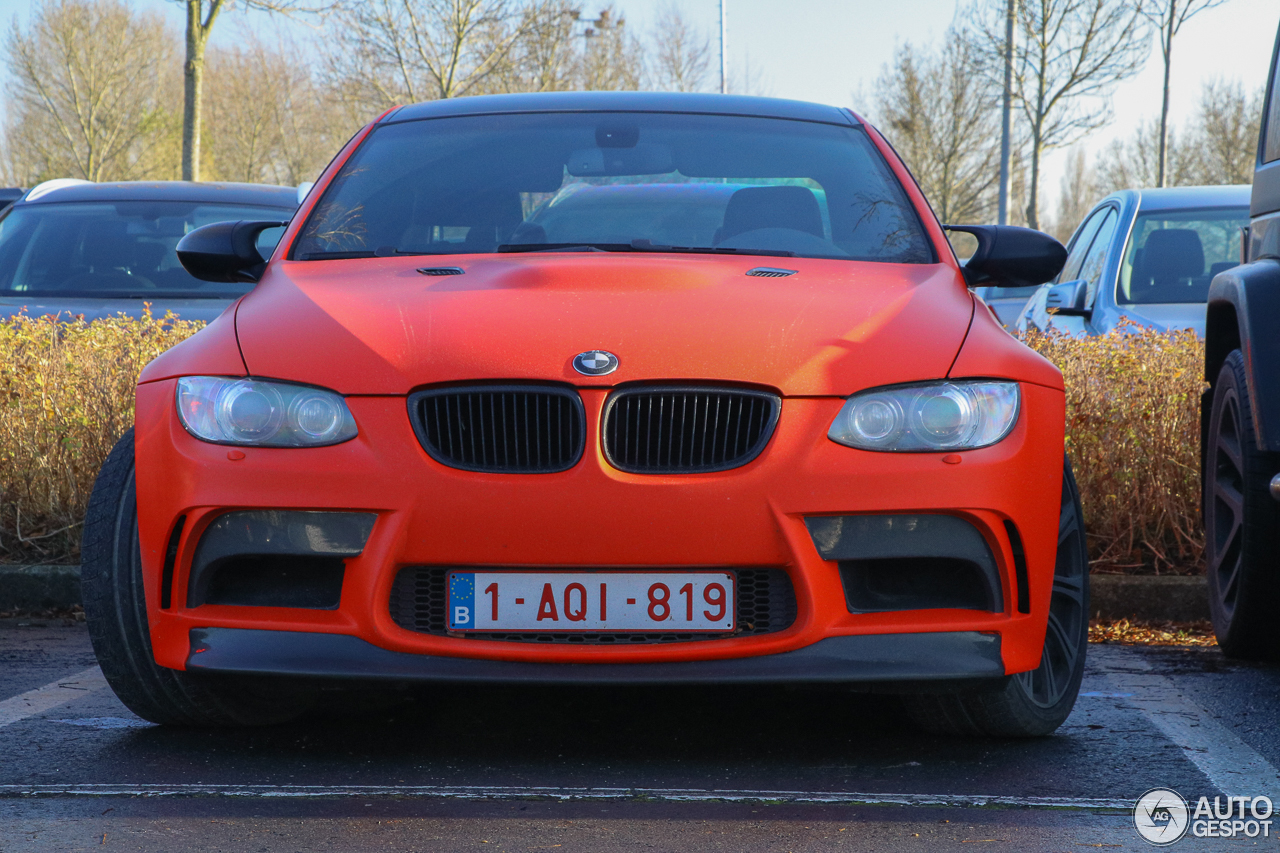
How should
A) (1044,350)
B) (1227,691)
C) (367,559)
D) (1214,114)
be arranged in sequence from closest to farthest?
(367,559) → (1227,691) → (1044,350) → (1214,114)

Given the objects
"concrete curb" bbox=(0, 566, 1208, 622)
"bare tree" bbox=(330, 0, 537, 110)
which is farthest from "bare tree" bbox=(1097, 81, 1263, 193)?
"concrete curb" bbox=(0, 566, 1208, 622)

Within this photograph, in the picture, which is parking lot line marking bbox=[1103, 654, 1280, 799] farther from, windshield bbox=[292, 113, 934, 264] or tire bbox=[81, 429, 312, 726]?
tire bbox=[81, 429, 312, 726]

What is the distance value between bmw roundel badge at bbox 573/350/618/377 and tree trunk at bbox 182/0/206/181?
53.7ft

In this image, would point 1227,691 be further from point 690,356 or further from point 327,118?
point 327,118

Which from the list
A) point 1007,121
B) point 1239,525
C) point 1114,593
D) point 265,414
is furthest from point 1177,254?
point 1007,121

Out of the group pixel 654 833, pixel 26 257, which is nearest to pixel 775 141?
pixel 654 833

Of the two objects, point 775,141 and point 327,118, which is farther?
point 327,118

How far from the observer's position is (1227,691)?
160 inches

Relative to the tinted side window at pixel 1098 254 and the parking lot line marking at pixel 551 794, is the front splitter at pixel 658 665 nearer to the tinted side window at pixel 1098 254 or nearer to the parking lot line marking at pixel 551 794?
the parking lot line marking at pixel 551 794

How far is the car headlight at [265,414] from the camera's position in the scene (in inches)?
118

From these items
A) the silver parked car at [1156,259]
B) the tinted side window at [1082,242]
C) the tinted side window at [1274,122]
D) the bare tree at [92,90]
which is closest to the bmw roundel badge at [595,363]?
the tinted side window at [1274,122]

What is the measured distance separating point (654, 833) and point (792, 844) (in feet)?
0.82

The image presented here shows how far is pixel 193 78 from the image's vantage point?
18391 millimetres

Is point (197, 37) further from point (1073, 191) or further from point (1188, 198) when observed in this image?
point (1073, 191)
